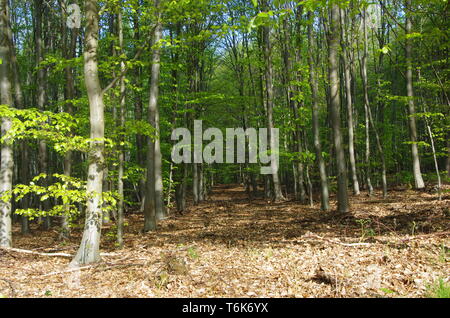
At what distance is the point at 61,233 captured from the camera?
10094 millimetres

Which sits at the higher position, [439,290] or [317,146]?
[317,146]

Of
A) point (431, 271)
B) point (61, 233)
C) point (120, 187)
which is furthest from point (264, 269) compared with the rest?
point (61, 233)

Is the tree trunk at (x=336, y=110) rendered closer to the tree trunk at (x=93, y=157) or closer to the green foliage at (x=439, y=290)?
the green foliage at (x=439, y=290)

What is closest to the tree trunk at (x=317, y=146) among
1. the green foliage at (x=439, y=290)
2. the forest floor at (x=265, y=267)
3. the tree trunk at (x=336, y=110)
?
the tree trunk at (x=336, y=110)

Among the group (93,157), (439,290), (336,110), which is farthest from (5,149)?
(336,110)

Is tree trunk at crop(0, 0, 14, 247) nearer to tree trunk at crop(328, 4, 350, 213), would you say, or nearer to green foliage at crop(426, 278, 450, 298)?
green foliage at crop(426, 278, 450, 298)

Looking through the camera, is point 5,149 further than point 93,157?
Yes

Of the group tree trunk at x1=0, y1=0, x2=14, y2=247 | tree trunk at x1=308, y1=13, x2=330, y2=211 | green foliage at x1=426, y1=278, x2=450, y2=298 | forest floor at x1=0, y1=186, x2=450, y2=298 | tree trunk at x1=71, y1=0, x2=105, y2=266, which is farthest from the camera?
tree trunk at x1=308, y1=13, x2=330, y2=211

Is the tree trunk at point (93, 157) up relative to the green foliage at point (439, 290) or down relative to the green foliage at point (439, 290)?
up

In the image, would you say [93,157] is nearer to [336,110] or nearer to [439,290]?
[439,290]

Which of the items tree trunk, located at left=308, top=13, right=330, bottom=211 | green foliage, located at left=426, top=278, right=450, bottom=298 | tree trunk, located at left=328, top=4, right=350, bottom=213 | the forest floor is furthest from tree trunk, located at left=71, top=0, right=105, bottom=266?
tree trunk, located at left=308, top=13, right=330, bottom=211

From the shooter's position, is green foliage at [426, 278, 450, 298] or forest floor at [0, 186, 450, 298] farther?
forest floor at [0, 186, 450, 298]

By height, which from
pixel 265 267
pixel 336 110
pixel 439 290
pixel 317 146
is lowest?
pixel 265 267

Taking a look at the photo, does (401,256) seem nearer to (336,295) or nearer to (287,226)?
(336,295)
